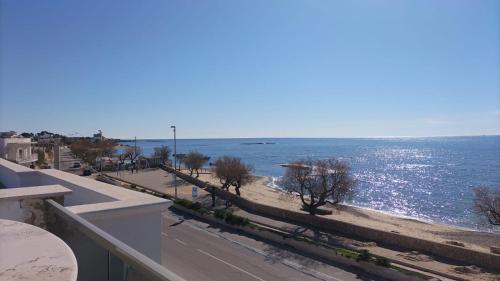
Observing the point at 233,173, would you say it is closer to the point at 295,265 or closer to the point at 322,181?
the point at 322,181

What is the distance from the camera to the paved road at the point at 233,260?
16688mm

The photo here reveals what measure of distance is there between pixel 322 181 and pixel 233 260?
14.4m

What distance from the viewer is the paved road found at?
16688 mm

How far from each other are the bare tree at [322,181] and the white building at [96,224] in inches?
1022

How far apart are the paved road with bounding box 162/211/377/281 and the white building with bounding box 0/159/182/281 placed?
38.0 feet

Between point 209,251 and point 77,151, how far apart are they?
54.7m

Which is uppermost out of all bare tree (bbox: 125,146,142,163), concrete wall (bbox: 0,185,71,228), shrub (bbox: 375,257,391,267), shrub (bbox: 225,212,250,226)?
concrete wall (bbox: 0,185,71,228)

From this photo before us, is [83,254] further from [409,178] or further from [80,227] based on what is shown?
[409,178]

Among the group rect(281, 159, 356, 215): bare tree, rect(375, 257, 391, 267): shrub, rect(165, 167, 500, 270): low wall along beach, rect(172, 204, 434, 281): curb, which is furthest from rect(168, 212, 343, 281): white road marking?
rect(281, 159, 356, 215): bare tree

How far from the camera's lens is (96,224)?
382cm

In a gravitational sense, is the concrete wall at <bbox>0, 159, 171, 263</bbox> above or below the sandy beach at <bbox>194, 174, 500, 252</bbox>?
above

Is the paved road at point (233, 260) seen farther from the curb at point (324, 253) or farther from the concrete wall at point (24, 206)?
the concrete wall at point (24, 206)

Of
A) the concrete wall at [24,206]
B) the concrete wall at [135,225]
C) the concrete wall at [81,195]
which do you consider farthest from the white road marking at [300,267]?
the concrete wall at [24,206]

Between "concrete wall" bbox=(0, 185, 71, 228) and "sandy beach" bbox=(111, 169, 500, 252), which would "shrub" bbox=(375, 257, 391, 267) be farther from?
"concrete wall" bbox=(0, 185, 71, 228)
